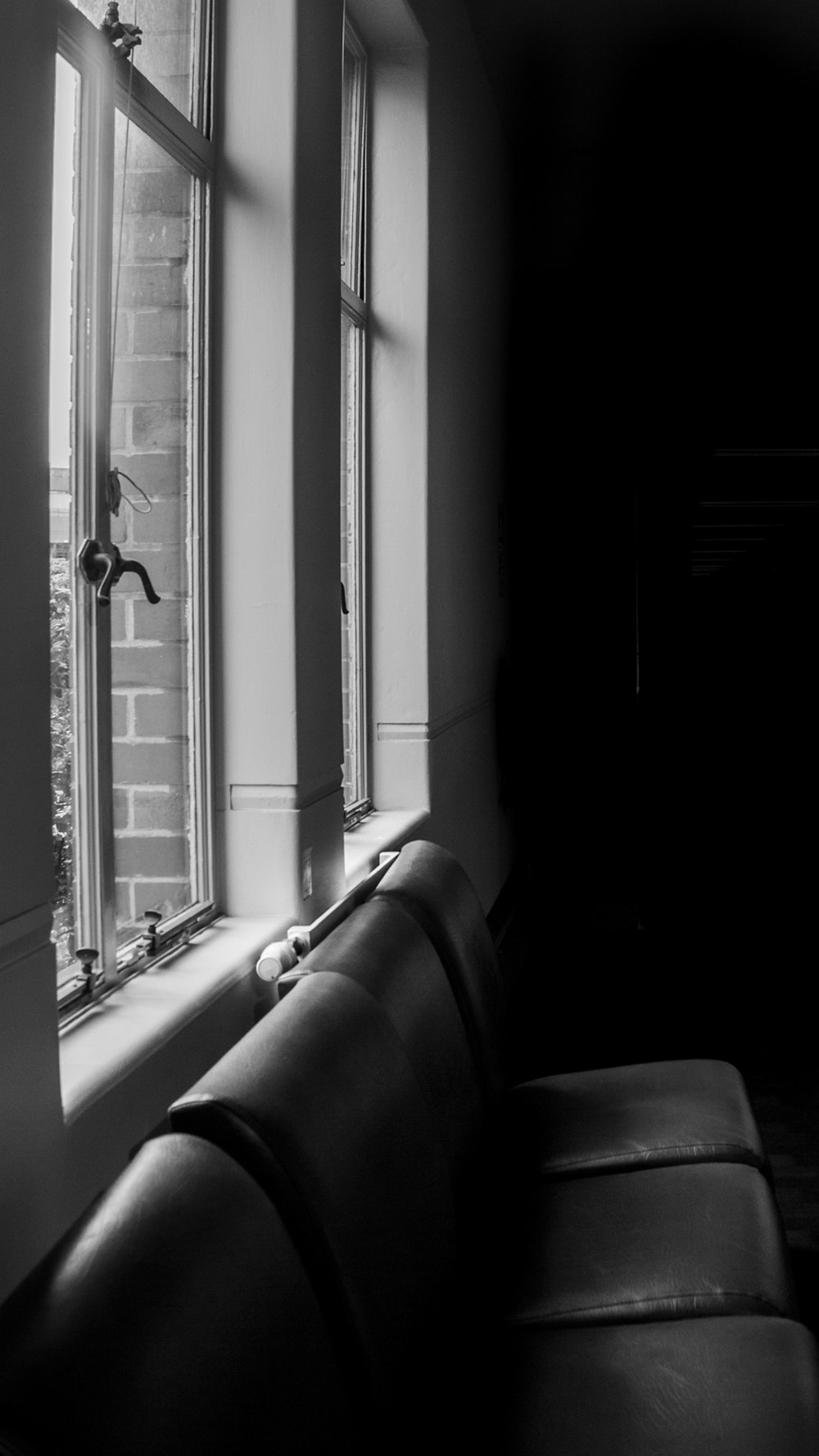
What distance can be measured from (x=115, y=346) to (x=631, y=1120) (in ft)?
5.49

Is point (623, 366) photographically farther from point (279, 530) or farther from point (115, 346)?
point (115, 346)

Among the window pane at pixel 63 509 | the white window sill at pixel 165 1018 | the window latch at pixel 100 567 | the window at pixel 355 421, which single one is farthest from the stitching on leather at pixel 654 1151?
the window at pixel 355 421

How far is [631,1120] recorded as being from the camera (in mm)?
2455

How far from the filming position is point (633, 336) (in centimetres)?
775

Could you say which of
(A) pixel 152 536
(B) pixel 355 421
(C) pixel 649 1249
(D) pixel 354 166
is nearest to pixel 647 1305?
(C) pixel 649 1249

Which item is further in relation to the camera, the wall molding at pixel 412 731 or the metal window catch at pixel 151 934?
the wall molding at pixel 412 731

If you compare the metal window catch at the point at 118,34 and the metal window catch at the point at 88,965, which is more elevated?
the metal window catch at the point at 118,34

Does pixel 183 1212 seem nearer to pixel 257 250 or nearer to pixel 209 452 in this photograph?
Answer: pixel 209 452

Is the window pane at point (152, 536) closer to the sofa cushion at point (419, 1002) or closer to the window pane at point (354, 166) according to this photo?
the sofa cushion at point (419, 1002)

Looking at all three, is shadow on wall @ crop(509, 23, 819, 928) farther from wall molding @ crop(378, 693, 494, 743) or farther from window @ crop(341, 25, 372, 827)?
window @ crop(341, 25, 372, 827)

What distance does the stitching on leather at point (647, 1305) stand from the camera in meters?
1.77

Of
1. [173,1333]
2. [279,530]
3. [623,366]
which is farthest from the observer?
[623,366]

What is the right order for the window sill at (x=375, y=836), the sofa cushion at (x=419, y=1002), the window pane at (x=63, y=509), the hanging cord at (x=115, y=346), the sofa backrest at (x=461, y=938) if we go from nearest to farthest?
1. the sofa cushion at (x=419, y=1002)
2. the window pane at (x=63, y=509)
3. the hanging cord at (x=115, y=346)
4. the sofa backrest at (x=461, y=938)
5. the window sill at (x=375, y=836)

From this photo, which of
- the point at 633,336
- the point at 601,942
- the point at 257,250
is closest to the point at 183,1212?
the point at 257,250
